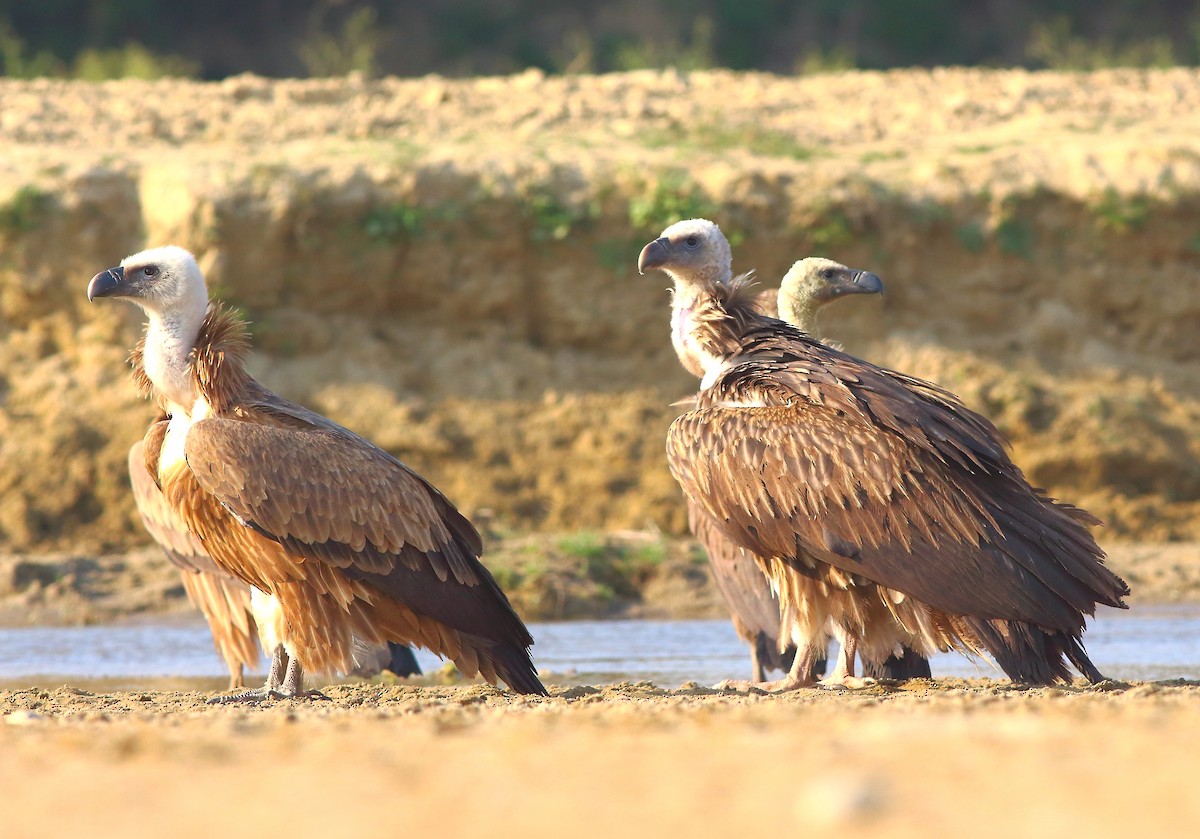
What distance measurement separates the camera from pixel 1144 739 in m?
3.81

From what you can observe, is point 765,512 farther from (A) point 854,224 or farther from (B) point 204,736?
(A) point 854,224

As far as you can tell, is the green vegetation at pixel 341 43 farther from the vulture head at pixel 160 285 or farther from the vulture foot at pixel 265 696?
the vulture foot at pixel 265 696

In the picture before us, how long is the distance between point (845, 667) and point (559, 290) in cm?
770

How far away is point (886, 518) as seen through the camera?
691 cm

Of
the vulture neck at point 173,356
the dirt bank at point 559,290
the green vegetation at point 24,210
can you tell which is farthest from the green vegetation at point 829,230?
the vulture neck at point 173,356

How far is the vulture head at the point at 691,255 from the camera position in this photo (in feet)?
26.4

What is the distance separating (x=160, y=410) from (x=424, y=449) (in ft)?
19.9

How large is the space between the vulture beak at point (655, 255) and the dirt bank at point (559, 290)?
5682mm

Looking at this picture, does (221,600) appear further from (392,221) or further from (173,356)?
(392,221)

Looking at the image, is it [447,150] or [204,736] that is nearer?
[204,736]

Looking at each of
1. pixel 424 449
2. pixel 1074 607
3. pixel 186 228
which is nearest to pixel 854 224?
pixel 424 449

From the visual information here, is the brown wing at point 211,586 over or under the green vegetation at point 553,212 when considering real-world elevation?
under

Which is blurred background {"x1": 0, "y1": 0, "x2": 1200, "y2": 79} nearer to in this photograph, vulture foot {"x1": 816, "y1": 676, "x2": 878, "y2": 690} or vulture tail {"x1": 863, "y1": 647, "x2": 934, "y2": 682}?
vulture tail {"x1": 863, "y1": 647, "x2": 934, "y2": 682}

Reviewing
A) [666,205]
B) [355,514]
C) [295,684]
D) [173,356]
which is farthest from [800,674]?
[666,205]
